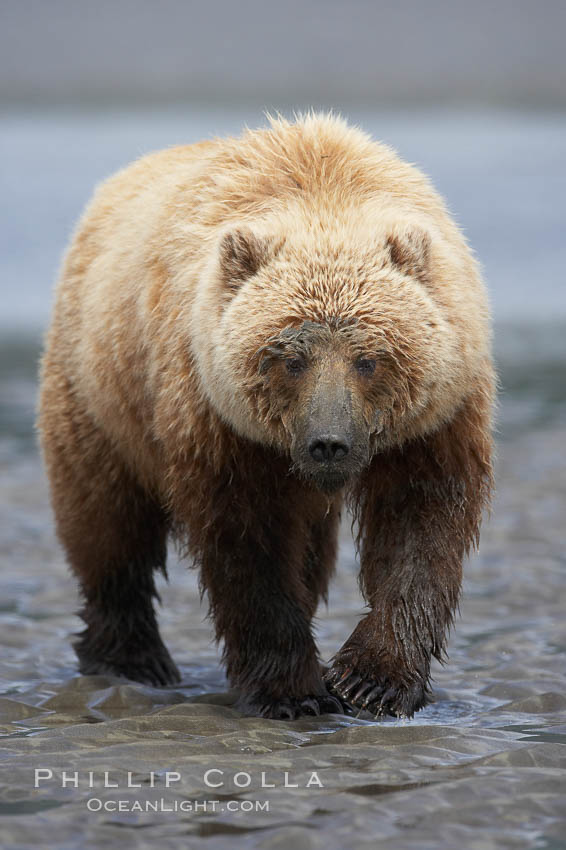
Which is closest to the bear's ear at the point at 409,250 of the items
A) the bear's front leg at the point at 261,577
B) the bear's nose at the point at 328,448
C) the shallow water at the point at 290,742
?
the bear's nose at the point at 328,448

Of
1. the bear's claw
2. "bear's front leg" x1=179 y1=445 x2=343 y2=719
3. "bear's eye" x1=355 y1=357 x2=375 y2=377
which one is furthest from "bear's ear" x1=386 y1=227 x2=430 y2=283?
the bear's claw

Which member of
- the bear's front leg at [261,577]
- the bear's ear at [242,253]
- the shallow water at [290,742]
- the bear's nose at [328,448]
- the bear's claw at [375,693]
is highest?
the bear's ear at [242,253]

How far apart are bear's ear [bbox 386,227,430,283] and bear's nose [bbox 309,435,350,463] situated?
95cm

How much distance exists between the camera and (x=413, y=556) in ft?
23.0

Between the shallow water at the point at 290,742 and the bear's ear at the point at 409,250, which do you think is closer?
the shallow water at the point at 290,742

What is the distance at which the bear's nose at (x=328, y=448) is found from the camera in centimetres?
616

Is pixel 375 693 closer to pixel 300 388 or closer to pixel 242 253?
pixel 300 388

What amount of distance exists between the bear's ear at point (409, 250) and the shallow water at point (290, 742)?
2.16 meters

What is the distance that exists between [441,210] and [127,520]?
106 inches

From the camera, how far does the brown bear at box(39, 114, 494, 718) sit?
645 centimetres

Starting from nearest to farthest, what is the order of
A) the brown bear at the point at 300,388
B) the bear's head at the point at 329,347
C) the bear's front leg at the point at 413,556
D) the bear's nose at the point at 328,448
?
the bear's nose at the point at 328,448 → the bear's head at the point at 329,347 → the brown bear at the point at 300,388 → the bear's front leg at the point at 413,556

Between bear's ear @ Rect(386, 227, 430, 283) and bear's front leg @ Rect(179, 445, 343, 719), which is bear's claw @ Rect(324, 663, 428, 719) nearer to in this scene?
bear's front leg @ Rect(179, 445, 343, 719)

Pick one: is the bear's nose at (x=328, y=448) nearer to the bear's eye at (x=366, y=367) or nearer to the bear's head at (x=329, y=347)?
the bear's head at (x=329, y=347)

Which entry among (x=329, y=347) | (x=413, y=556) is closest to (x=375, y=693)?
(x=413, y=556)
